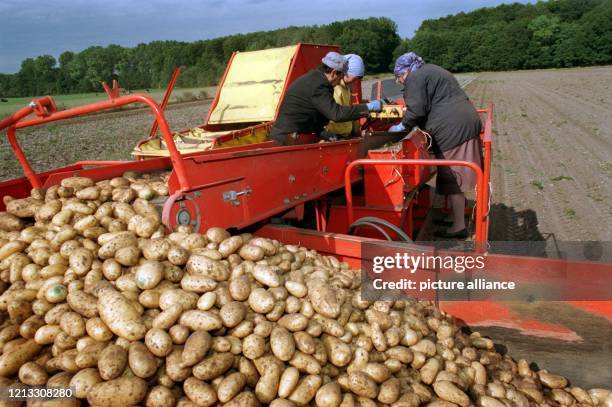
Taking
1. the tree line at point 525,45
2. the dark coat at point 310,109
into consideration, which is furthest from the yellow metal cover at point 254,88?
the tree line at point 525,45

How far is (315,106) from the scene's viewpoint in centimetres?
448

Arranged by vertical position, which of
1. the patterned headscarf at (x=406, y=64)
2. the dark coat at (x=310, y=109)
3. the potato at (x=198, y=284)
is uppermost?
the patterned headscarf at (x=406, y=64)

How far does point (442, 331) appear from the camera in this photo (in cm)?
280

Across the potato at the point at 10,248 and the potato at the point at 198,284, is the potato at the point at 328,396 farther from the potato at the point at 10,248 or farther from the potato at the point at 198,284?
the potato at the point at 10,248

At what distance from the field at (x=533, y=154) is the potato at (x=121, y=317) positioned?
4.80m

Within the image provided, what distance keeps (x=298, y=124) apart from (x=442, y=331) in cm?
Answer: 262

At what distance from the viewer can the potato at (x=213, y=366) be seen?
2.09 meters

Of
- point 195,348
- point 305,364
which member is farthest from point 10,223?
point 305,364

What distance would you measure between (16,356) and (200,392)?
0.98m

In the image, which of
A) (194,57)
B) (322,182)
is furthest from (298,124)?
(194,57)

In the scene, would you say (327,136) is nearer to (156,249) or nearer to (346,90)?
(346,90)

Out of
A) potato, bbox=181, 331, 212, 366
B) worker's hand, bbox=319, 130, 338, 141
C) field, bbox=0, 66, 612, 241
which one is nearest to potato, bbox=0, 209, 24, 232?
potato, bbox=181, 331, 212, 366

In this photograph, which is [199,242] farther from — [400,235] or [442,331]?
[400,235]

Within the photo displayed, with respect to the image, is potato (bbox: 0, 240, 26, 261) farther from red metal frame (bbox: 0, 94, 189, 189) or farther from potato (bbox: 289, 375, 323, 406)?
potato (bbox: 289, 375, 323, 406)
